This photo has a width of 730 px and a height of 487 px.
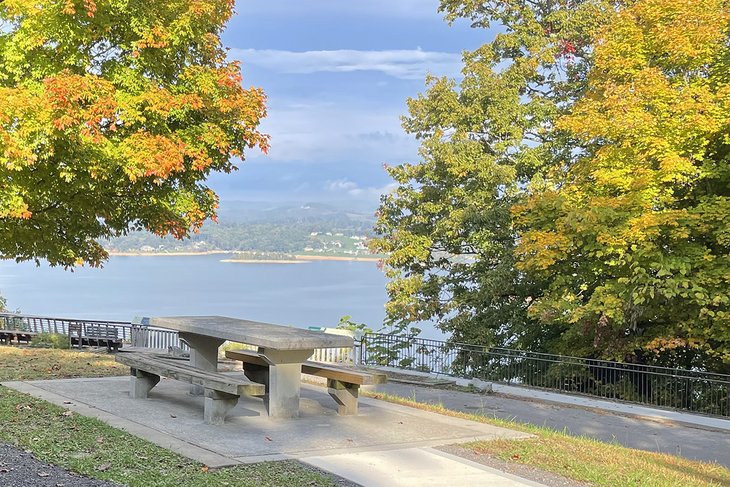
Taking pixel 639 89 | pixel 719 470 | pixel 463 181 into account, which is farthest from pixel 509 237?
pixel 719 470

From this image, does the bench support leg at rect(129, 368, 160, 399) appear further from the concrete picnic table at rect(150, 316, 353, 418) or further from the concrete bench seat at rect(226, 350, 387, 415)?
the concrete bench seat at rect(226, 350, 387, 415)

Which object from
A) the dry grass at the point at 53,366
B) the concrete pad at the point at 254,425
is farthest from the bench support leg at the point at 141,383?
the dry grass at the point at 53,366

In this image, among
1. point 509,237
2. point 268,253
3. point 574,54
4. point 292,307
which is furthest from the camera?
point 268,253

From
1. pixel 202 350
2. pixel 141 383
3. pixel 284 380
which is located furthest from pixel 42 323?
pixel 284 380

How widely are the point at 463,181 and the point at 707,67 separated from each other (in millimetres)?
7919

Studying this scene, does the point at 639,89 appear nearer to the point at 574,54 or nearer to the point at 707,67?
the point at 707,67

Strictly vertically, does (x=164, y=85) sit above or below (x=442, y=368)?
above

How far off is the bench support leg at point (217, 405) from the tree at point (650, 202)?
422 inches

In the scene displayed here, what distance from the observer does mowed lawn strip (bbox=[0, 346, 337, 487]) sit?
570 cm

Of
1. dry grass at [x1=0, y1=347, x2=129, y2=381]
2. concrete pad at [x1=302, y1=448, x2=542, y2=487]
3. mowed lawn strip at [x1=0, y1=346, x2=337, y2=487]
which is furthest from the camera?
dry grass at [x1=0, y1=347, x2=129, y2=381]

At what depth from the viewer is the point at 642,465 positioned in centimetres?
735

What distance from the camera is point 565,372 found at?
18875 mm

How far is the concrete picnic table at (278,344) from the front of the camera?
8094 mm

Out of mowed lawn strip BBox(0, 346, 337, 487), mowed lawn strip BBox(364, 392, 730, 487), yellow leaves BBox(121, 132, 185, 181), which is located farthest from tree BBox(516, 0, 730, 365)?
mowed lawn strip BBox(0, 346, 337, 487)
